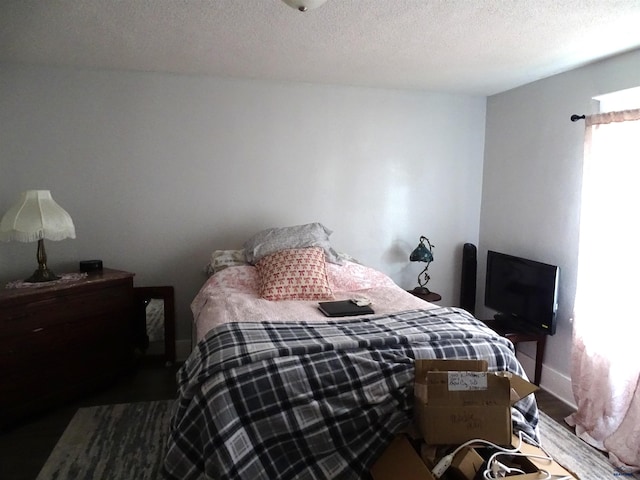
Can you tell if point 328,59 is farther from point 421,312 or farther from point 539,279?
point 539,279

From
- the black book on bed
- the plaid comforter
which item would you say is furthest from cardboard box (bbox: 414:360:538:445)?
the black book on bed

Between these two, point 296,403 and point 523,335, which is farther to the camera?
point 523,335

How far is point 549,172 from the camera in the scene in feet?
9.64

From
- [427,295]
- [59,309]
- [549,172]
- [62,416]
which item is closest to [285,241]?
[427,295]

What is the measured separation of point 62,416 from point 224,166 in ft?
6.45

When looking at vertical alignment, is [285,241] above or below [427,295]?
above

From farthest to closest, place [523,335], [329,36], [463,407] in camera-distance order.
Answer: [523,335]
[329,36]
[463,407]

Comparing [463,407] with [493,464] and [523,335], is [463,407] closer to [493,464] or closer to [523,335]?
[493,464]

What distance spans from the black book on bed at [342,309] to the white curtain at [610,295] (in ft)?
4.66

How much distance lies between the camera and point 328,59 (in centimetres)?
263

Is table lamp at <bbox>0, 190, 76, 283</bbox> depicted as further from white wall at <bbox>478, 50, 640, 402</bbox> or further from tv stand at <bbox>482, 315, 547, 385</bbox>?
white wall at <bbox>478, 50, 640, 402</bbox>

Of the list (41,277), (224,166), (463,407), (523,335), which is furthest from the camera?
(224,166)

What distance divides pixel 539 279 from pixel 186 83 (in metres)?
2.93

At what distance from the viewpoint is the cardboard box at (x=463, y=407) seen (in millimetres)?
1479
